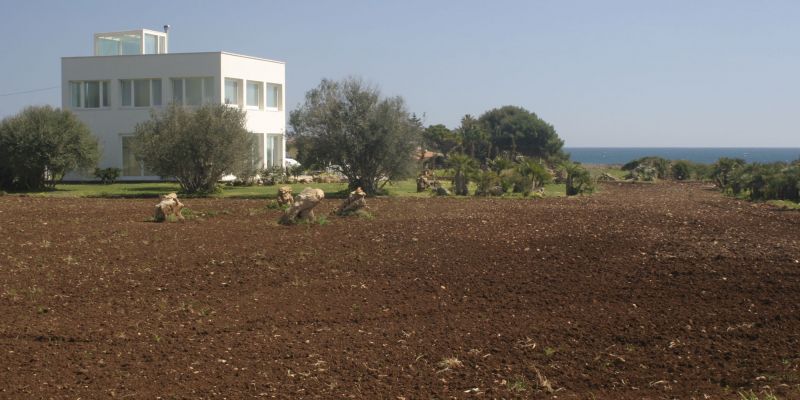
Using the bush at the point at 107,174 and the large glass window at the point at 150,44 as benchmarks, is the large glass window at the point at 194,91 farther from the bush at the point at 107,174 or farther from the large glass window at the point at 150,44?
the bush at the point at 107,174

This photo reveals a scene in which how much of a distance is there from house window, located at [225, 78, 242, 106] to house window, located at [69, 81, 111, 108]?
6.20m

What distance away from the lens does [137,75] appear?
40.8 metres

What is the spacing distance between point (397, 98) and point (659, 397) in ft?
80.0

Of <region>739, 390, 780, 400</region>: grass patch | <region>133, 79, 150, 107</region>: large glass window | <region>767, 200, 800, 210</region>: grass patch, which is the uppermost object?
<region>133, 79, 150, 107</region>: large glass window

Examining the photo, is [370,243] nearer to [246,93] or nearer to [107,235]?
[107,235]

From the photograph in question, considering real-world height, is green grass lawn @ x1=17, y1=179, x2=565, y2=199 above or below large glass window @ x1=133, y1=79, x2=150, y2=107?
below

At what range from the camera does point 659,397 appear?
743 cm

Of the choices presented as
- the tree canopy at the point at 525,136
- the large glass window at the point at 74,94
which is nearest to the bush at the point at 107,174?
the large glass window at the point at 74,94

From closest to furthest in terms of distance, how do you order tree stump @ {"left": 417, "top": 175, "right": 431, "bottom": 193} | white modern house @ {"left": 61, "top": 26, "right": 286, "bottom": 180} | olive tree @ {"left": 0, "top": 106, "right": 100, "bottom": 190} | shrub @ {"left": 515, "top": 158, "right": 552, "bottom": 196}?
shrub @ {"left": 515, "top": 158, "right": 552, "bottom": 196} → olive tree @ {"left": 0, "top": 106, "right": 100, "bottom": 190} → tree stump @ {"left": 417, "top": 175, "right": 431, "bottom": 193} → white modern house @ {"left": 61, "top": 26, "right": 286, "bottom": 180}

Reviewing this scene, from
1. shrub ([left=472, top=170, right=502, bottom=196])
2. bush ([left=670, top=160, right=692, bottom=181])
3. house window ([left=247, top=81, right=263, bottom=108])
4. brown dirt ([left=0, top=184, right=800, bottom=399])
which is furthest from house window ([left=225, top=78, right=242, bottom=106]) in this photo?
bush ([left=670, top=160, right=692, bottom=181])

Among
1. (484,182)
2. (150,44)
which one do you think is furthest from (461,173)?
(150,44)

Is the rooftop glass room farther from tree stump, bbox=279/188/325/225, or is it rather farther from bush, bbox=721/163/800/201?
bush, bbox=721/163/800/201

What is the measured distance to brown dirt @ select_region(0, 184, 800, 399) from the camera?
7848mm

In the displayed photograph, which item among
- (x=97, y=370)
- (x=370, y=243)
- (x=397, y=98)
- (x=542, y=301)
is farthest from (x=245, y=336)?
(x=397, y=98)
